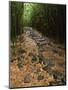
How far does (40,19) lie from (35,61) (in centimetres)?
43

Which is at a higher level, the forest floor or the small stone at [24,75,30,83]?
the forest floor

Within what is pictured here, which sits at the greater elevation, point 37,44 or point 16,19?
point 16,19

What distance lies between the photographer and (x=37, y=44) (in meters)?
2.55

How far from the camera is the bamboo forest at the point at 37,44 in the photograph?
2482 millimetres

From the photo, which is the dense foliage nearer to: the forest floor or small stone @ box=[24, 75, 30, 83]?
the forest floor

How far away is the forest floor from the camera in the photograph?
2484mm

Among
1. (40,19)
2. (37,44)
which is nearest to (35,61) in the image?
(37,44)

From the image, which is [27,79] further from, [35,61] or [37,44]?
[37,44]

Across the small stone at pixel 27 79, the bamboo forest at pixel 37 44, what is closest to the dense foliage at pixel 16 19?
the bamboo forest at pixel 37 44

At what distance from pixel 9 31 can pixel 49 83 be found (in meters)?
0.67

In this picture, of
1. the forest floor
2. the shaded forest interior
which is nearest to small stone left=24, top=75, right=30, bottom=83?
the forest floor

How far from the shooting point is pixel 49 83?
8.43 ft

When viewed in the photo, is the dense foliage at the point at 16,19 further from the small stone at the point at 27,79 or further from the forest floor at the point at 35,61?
the small stone at the point at 27,79

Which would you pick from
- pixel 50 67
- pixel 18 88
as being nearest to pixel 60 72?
pixel 50 67
